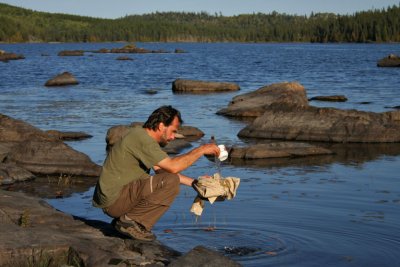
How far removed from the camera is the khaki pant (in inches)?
354

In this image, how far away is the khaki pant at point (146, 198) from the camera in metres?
8.98

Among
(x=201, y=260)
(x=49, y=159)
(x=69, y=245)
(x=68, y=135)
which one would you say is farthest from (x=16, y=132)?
(x=201, y=260)

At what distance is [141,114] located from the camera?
26.1 m

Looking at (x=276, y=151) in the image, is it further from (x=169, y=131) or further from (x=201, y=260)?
(x=201, y=260)

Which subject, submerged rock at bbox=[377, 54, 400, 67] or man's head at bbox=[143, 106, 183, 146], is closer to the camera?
man's head at bbox=[143, 106, 183, 146]

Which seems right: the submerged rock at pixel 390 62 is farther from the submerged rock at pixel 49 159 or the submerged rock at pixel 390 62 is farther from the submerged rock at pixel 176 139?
the submerged rock at pixel 49 159

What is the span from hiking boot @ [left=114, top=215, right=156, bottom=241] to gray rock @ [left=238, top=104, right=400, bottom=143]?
10.2 m

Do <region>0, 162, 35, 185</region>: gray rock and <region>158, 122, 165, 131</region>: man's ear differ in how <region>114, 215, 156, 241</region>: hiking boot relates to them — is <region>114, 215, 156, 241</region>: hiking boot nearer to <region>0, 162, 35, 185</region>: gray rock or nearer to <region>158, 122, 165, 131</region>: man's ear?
<region>158, 122, 165, 131</region>: man's ear

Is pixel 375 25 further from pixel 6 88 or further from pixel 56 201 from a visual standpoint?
pixel 56 201

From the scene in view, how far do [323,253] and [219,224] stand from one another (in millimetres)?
1850

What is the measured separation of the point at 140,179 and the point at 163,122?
2.46 ft

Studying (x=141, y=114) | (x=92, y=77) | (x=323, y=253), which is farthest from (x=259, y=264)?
(x=92, y=77)

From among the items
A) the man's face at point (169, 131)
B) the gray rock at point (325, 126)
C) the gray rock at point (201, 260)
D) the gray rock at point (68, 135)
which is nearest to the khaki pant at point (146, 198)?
the man's face at point (169, 131)

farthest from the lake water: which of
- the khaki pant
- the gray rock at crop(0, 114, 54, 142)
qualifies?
the gray rock at crop(0, 114, 54, 142)
